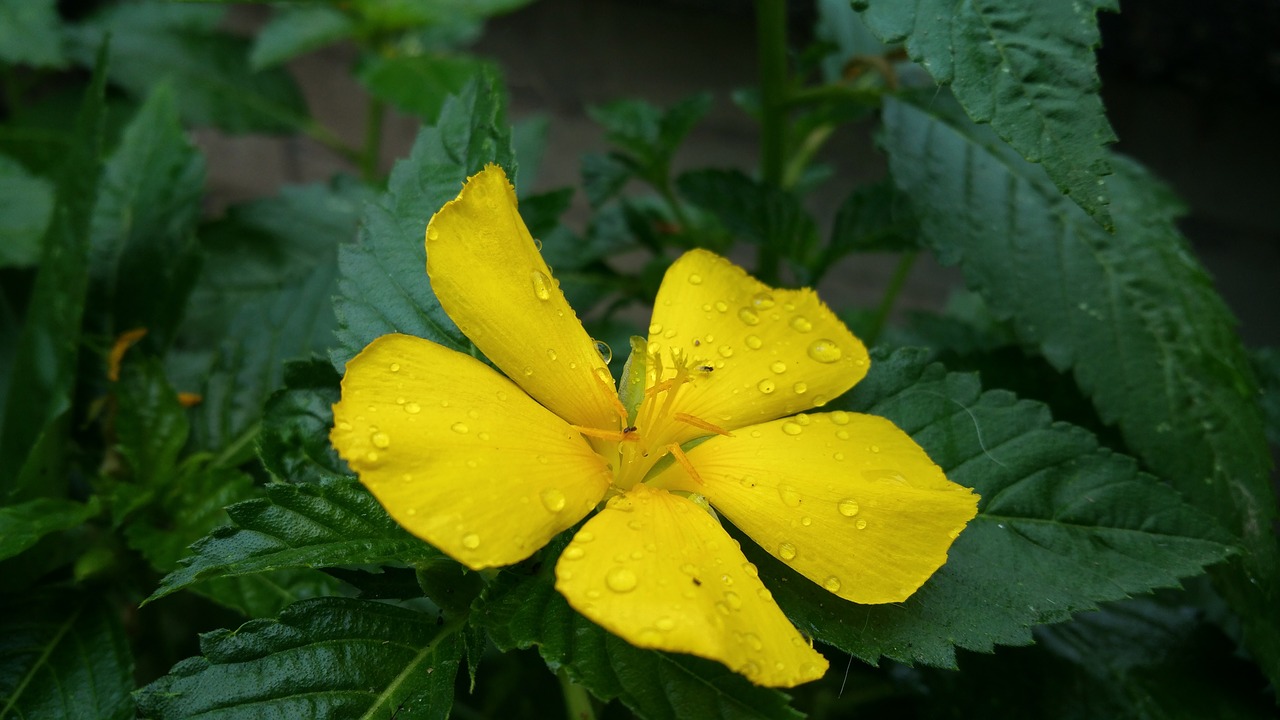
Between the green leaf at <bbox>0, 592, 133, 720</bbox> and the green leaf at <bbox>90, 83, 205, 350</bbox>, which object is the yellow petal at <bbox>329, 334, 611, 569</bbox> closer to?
the green leaf at <bbox>0, 592, 133, 720</bbox>

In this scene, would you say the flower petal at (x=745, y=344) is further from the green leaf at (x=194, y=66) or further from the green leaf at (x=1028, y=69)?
the green leaf at (x=194, y=66)

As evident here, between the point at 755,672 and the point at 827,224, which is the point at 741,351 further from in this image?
the point at 827,224

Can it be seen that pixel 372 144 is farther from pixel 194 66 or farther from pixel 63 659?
pixel 63 659

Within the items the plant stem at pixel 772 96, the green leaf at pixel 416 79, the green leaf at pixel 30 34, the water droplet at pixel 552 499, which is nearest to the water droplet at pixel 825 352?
the water droplet at pixel 552 499

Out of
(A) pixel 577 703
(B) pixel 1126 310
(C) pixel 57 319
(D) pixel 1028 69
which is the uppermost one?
(D) pixel 1028 69

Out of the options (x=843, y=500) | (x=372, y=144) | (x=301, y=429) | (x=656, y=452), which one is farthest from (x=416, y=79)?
(x=843, y=500)

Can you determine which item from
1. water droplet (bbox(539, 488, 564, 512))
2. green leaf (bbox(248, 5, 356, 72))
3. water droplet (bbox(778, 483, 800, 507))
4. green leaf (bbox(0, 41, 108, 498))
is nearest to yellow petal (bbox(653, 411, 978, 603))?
water droplet (bbox(778, 483, 800, 507))

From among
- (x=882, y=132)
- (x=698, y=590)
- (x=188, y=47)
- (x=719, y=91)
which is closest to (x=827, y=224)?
(x=719, y=91)
